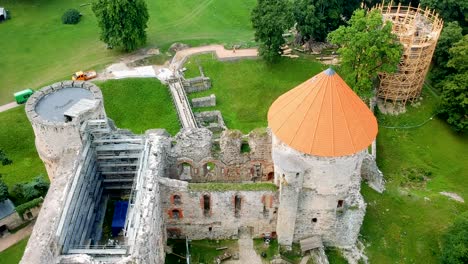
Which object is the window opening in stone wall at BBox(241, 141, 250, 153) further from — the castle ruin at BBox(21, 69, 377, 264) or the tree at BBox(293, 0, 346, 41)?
the tree at BBox(293, 0, 346, 41)

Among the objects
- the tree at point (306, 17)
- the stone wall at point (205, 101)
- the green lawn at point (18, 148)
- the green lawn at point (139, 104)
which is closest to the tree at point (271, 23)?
the tree at point (306, 17)

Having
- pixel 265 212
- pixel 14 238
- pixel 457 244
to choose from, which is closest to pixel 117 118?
pixel 14 238

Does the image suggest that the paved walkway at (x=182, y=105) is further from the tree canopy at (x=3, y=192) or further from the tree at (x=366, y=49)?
the tree canopy at (x=3, y=192)

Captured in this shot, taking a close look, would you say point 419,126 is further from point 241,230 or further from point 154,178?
point 154,178

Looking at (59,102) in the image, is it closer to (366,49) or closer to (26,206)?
(26,206)

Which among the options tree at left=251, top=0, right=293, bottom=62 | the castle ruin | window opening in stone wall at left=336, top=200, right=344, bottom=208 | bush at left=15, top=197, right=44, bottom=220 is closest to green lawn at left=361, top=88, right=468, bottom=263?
the castle ruin

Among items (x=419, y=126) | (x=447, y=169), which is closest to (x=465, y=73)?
(x=419, y=126)
